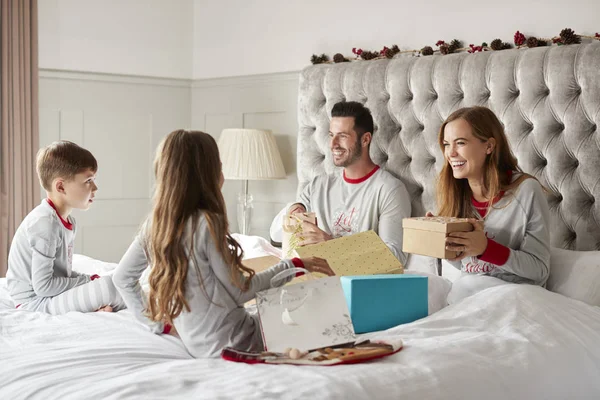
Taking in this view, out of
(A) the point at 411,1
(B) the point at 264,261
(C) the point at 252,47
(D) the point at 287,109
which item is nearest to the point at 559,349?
(B) the point at 264,261

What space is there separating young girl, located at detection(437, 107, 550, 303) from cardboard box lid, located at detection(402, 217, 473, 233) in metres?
0.02

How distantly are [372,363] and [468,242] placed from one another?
850 millimetres

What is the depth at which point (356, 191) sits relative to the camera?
3.71m

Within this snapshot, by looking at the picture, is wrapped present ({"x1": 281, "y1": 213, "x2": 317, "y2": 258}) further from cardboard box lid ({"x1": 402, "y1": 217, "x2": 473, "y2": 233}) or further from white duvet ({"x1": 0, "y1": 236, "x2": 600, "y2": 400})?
white duvet ({"x1": 0, "y1": 236, "x2": 600, "y2": 400})

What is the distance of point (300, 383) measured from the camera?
1.89 m

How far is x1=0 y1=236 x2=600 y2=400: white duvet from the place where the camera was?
1.89 meters

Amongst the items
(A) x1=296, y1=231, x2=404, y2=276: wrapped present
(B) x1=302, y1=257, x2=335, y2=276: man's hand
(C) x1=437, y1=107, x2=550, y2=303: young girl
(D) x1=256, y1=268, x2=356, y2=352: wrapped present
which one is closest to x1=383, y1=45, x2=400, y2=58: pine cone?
(C) x1=437, y1=107, x2=550, y2=303: young girl

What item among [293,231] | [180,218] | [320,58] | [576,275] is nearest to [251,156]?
[320,58]

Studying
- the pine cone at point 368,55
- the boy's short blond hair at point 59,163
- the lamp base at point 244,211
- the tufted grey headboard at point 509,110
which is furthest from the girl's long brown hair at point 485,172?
the lamp base at point 244,211

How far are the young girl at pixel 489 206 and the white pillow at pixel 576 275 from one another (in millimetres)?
68

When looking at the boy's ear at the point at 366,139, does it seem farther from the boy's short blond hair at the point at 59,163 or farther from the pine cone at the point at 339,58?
the boy's short blond hair at the point at 59,163

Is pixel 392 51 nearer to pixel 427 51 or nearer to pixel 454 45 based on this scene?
pixel 427 51

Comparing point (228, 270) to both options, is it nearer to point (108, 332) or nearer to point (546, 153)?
point (108, 332)

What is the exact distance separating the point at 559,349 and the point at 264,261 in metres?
1.27
